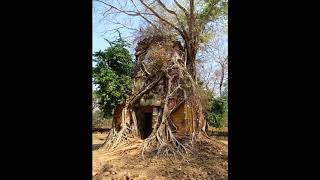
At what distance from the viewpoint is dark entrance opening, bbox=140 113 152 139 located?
416 inches

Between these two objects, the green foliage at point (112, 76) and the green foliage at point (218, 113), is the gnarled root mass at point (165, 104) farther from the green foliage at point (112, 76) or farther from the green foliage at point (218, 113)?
the green foliage at point (218, 113)

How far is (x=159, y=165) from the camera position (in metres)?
7.88

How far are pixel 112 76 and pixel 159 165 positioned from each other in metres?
3.68

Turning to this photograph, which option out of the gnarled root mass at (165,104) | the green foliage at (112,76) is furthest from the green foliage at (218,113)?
the green foliage at (112,76)

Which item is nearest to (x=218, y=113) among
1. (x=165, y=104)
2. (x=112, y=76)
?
(x=165, y=104)

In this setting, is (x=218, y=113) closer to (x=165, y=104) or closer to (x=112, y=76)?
(x=165, y=104)

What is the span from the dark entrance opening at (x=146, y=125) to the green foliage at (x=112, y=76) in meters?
1.18

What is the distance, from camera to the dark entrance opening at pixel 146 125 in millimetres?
10578

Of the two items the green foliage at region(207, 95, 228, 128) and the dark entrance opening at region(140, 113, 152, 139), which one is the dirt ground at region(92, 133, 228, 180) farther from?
the green foliage at region(207, 95, 228, 128)
